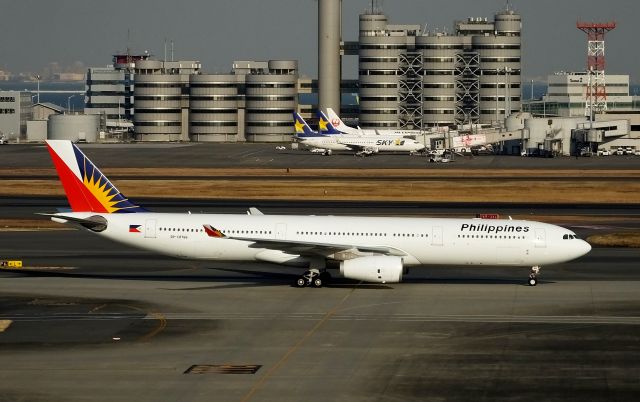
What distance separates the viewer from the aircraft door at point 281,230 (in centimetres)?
5906

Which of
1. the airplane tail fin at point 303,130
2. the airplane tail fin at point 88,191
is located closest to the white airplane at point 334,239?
the airplane tail fin at point 88,191

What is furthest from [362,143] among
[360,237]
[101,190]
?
[360,237]

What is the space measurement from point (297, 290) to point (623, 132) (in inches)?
5229

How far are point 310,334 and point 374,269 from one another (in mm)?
10397

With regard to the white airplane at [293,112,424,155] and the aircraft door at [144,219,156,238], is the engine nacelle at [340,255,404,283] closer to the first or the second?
the aircraft door at [144,219,156,238]

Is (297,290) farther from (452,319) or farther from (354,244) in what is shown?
(452,319)

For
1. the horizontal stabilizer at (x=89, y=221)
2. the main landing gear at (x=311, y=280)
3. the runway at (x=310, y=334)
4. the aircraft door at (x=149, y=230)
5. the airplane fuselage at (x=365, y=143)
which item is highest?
the airplane fuselage at (x=365, y=143)

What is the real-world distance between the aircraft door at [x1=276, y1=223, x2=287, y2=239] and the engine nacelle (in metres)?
3.85

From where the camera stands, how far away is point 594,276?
6188 cm

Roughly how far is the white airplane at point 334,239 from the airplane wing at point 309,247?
51 millimetres

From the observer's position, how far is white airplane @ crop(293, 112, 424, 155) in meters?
183

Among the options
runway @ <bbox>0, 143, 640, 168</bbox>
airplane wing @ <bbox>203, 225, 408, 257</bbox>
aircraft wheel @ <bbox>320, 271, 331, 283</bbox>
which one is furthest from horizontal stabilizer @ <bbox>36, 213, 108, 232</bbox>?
runway @ <bbox>0, 143, 640, 168</bbox>

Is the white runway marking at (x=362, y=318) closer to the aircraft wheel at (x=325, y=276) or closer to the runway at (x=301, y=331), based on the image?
the runway at (x=301, y=331)

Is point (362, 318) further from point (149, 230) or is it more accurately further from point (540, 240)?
point (149, 230)
